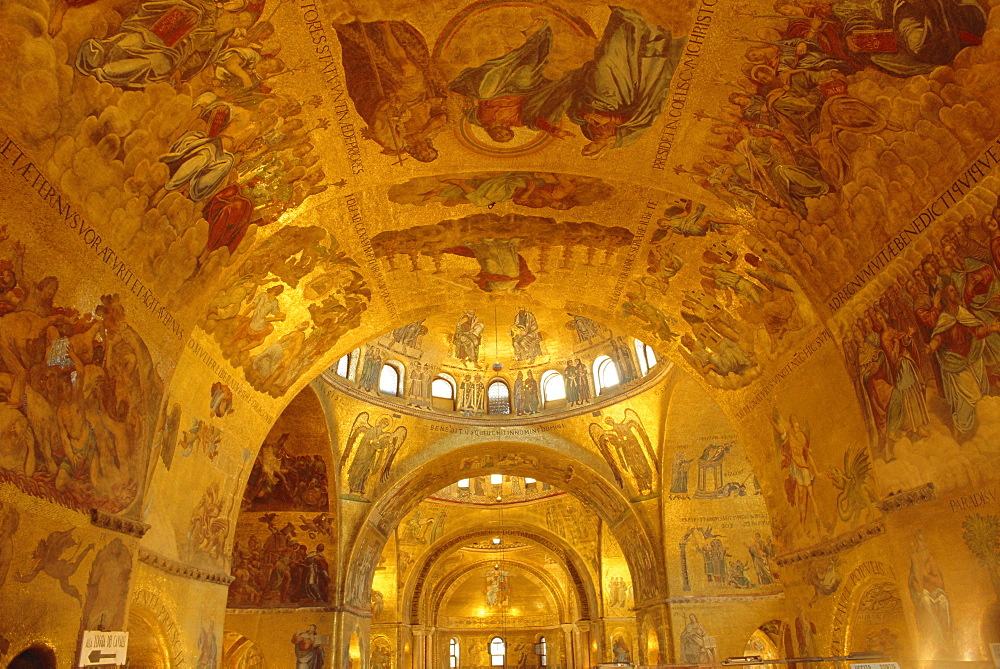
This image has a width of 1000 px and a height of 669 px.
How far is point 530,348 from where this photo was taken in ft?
86.7

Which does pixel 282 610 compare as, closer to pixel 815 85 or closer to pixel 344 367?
pixel 344 367

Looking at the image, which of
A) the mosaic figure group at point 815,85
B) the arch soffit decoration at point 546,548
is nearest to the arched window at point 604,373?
the arch soffit decoration at point 546,548

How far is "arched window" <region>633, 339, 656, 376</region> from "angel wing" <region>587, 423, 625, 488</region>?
8.60ft

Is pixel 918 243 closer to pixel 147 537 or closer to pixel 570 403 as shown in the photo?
pixel 147 537

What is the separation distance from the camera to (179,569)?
1179 cm

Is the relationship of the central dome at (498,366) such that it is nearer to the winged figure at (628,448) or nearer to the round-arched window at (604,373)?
the round-arched window at (604,373)

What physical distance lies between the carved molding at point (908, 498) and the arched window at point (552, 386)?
55.8 feet

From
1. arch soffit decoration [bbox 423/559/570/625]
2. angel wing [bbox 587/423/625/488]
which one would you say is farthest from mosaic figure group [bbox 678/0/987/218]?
arch soffit decoration [bbox 423/559/570/625]

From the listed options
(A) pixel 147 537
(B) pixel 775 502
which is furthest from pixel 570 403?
(A) pixel 147 537

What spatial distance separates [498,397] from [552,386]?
203cm

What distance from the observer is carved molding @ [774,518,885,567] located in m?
10.6

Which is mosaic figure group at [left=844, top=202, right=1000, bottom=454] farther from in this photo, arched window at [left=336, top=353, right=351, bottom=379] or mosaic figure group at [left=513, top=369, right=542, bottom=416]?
mosaic figure group at [left=513, top=369, right=542, bottom=416]

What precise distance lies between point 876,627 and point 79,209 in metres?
12.8

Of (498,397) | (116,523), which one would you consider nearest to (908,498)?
(116,523)
